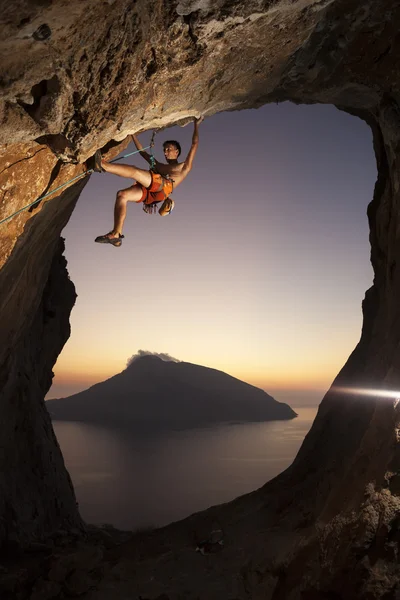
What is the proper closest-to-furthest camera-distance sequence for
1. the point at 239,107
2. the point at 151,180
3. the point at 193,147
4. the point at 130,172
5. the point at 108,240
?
the point at 108,240 → the point at 130,172 → the point at 151,180 → the point at 193,147 → the point at 239,107

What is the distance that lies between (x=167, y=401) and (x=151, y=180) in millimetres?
109934

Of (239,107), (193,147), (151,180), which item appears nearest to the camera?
(151,180)

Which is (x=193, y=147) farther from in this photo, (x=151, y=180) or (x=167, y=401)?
(x=167, y=401)

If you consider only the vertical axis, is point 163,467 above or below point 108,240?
below

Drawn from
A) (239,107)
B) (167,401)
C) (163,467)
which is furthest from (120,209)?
(167,401)

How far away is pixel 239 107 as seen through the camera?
778 centimetres

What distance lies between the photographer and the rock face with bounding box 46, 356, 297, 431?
10562 cm

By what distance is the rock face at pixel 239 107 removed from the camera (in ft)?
13.8

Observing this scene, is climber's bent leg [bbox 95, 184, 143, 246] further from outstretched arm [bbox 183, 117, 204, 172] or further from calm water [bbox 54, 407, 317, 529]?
calm water [bbox 54, 407, 317, 529]

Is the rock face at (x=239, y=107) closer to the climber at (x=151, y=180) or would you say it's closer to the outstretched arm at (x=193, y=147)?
the outstretched arm at (x=193, y=147)

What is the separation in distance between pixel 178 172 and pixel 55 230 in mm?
3444

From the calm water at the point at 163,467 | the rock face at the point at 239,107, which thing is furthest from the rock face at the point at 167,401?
the rock face at the point at 239,107

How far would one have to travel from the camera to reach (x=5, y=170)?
4871 mm

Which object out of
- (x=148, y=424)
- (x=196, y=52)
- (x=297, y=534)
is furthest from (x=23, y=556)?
(x=148, y=424)
